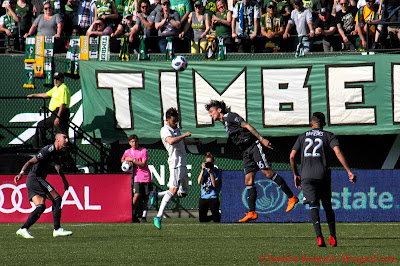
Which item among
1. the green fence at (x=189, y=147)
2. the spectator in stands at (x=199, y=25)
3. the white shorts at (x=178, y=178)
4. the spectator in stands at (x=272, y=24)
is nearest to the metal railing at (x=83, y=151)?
Answer: the green fence at (x=189, y=147)

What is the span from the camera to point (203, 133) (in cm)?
1947

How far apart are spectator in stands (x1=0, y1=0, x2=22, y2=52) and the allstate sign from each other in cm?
832

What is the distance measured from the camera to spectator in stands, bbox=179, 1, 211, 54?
20.0m

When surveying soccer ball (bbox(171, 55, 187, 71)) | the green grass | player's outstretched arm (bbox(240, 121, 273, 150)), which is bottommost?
the green grass

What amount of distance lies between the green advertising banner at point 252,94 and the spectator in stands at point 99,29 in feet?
4.03

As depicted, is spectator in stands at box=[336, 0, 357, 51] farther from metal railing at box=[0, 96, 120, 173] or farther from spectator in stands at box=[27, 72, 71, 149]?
spectator in stands at box=[27, 72, 71, 149]

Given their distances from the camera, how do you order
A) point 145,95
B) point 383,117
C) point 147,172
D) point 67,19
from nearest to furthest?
point 147,172 < point 383,117 < point 145,95 < point 67,19

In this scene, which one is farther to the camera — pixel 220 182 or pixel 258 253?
pixel 220 182

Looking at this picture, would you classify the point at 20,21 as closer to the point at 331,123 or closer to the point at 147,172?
the point at 147,172

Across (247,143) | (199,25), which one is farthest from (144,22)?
(247,143)

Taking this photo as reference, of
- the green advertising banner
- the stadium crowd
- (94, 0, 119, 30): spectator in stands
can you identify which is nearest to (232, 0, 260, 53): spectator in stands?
the stadium crowd

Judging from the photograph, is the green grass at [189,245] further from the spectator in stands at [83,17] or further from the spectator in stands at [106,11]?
the spectator in stands at [83,17]

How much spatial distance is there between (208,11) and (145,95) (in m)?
2.90

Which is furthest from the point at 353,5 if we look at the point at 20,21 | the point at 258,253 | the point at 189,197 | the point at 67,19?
the point at 258,253
